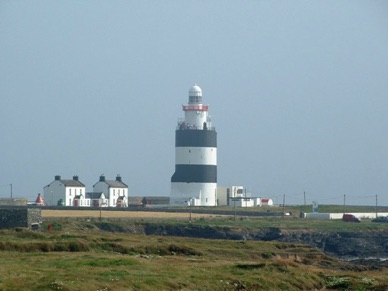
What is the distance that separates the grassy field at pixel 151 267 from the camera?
107 feet

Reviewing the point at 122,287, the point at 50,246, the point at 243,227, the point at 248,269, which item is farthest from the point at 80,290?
the point at 243,227

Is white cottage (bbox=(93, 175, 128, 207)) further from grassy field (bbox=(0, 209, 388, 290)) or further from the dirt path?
grassy field (bbox=(0, 209, 388, 290))

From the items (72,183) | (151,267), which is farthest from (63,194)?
(151,267)

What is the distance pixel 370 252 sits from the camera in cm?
6950

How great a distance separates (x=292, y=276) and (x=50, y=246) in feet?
30.9

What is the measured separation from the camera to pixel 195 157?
311ft

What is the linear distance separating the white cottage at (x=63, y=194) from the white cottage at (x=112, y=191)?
2270 millimetres

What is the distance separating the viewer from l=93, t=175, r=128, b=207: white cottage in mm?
102812

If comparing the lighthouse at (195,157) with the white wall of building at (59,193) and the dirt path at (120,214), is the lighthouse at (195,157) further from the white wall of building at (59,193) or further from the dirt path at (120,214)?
the white wall of building at (59,193)

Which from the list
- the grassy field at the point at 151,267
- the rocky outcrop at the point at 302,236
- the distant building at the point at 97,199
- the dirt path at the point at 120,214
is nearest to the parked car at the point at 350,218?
the dirt path at the point at 120,214

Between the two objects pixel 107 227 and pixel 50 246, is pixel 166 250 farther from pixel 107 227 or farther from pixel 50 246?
pixel 107 227

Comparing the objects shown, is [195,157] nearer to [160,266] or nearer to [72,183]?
[72,183]

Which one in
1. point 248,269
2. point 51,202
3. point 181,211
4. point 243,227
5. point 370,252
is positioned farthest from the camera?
point 51,202

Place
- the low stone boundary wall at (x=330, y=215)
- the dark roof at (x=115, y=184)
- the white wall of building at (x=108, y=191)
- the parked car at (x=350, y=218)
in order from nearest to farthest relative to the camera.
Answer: the parked car at (x=350, y=218)
the low stone boundary wall at (x=330, y=215)
the white wall of building at (x=108, y=191)
the dark roof at (x=115, y=184)
